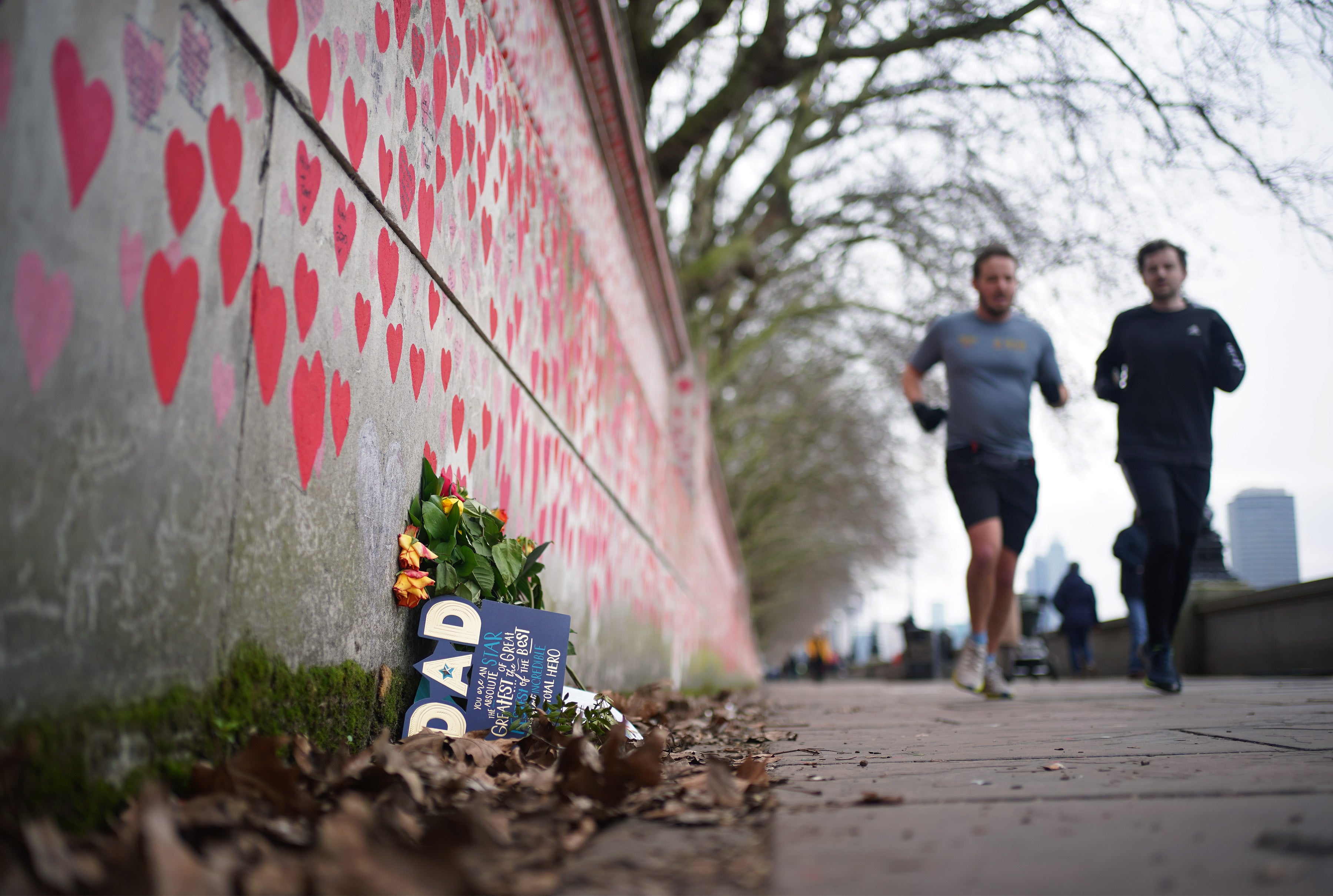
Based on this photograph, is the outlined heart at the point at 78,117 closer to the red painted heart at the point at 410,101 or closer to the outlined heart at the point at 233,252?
the outlined heart at the point at 233,252

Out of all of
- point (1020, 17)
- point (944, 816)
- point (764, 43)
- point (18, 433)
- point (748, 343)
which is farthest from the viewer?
point (748, 343)

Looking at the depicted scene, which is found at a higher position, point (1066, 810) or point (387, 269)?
point (387, 269)

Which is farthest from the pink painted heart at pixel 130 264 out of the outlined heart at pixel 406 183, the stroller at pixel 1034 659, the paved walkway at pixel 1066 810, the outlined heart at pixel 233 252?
the stroller at pixel 1034 659

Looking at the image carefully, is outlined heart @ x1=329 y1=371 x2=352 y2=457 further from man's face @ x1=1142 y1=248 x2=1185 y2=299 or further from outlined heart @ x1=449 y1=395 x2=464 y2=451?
man's face @ x1=1142 y1=248 x2=1185 y2=299

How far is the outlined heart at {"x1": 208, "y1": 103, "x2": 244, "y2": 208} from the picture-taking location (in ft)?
5.11

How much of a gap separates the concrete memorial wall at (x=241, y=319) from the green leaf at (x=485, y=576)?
0.25 meters

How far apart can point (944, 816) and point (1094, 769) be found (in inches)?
28.9

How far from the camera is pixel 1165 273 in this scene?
538 centimetres

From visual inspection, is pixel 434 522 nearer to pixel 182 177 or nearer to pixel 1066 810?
pixel 182 177

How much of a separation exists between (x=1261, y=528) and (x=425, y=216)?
18576mm

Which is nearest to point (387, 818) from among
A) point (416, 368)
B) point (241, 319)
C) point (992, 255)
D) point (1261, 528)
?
point (241, 319)

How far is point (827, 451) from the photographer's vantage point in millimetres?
25875

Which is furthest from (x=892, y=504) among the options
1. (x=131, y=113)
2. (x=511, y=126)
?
(x=131, y=113)

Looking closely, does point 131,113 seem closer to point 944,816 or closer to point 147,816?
point 147,816
